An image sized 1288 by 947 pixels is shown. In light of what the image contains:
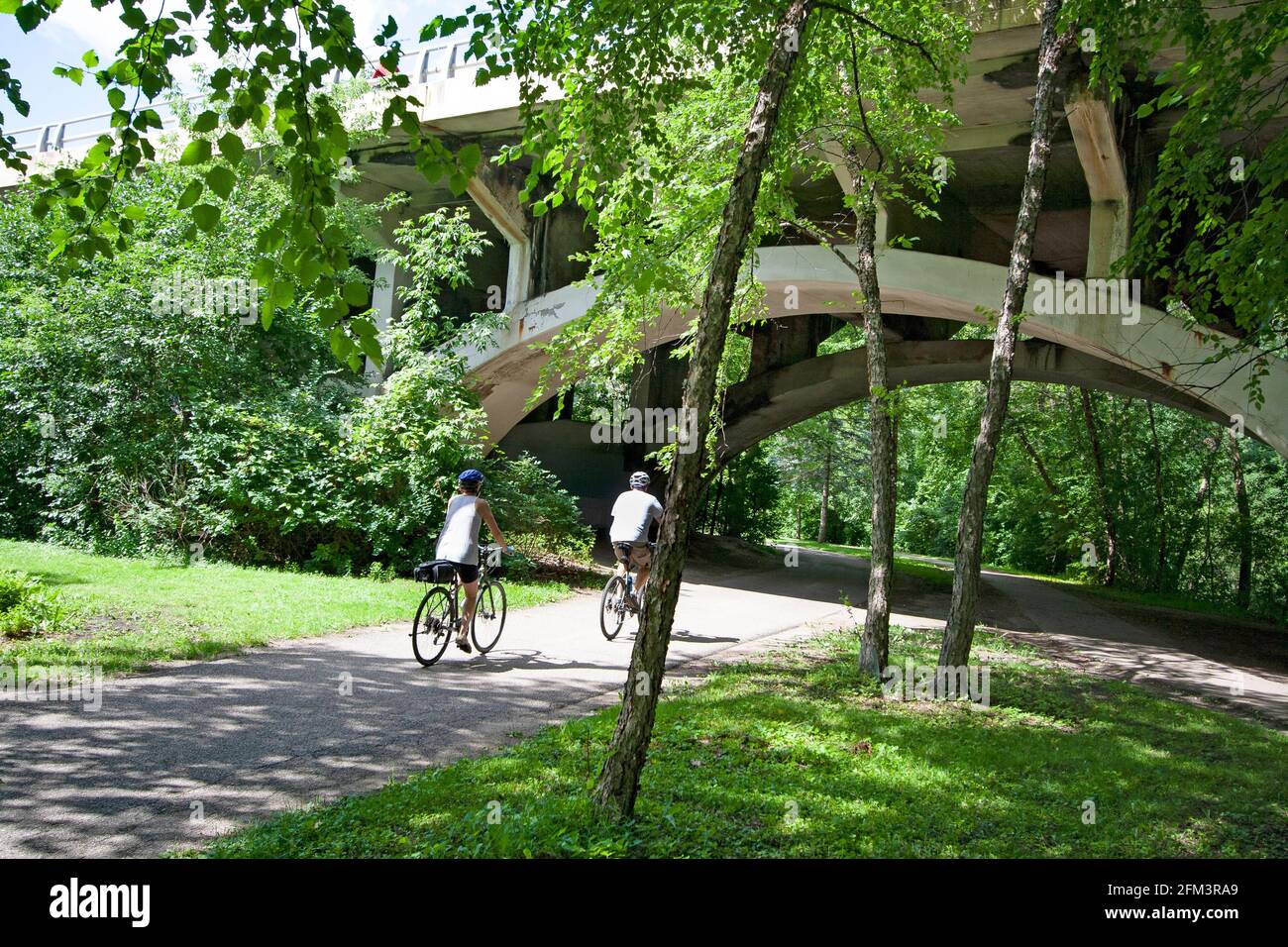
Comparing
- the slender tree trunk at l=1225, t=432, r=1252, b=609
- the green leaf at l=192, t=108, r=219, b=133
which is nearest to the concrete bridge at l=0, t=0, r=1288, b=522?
the slender tree trunk at l=1225, t=432, r=1252, b=609

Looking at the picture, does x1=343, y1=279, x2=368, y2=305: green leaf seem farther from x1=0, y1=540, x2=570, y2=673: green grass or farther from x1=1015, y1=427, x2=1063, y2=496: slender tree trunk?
x1=1015, y1=427, x2=1063, y2=496: slender tree trunk

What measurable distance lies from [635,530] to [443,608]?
2.66 metres

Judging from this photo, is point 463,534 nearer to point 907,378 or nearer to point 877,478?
point 877,478

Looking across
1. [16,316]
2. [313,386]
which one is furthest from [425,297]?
[16,316]

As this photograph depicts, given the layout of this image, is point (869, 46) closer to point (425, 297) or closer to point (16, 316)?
point (425, 297)

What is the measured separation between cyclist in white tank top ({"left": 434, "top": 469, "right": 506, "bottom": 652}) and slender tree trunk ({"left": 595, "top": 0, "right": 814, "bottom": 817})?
4.10m

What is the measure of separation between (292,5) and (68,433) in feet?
46.5

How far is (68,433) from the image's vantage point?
49.8ft

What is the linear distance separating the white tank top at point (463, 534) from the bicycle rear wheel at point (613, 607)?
6.92 feet

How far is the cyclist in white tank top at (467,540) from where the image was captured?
8.29 meters

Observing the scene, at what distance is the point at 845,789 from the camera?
515 centimetres

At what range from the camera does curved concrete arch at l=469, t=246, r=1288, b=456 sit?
1283 centimetres

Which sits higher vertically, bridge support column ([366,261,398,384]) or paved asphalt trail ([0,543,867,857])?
bridge support column ([366,261,398,384])

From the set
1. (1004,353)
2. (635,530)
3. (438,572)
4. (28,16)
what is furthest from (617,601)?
(28,16)
